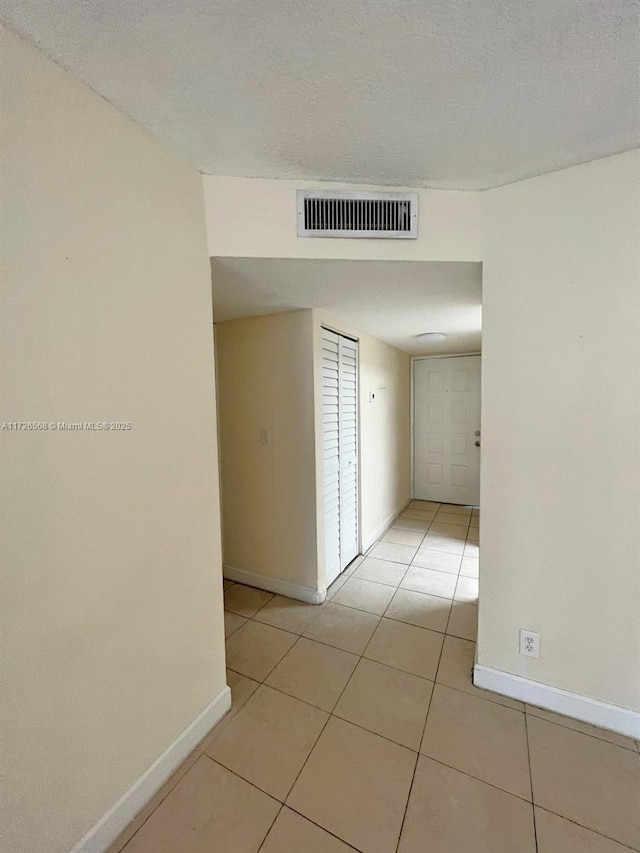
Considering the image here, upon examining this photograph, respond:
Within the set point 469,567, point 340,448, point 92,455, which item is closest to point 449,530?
point 469,567

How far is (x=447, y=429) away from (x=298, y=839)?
400 cm

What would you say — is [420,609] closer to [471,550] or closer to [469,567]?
[469,567]

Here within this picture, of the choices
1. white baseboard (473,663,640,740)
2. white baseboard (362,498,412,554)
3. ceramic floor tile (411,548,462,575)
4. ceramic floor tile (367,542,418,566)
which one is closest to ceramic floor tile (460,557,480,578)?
ceramic floor tile (411,548,462,575)

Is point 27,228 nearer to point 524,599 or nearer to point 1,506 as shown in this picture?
point 1,506

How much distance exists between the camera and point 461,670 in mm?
1688

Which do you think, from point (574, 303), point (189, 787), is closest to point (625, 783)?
point (189, 787)

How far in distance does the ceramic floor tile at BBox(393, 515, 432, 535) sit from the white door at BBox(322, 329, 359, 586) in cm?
94

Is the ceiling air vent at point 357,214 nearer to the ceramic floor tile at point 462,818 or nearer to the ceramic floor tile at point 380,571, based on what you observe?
the ceramic floor tile at point 462,818

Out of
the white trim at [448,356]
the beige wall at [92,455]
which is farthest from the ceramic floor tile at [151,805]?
the white trim at [448,356]

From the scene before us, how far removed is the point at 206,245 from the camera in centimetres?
137

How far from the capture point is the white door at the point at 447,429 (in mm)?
4242

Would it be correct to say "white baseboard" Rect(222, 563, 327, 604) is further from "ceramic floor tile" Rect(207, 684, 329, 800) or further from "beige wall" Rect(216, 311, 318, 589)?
"ceramic floor tile" Rect(207, 684, 329, 800)

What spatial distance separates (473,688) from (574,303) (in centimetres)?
174

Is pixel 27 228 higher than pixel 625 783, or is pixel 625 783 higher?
pixel 27 228
